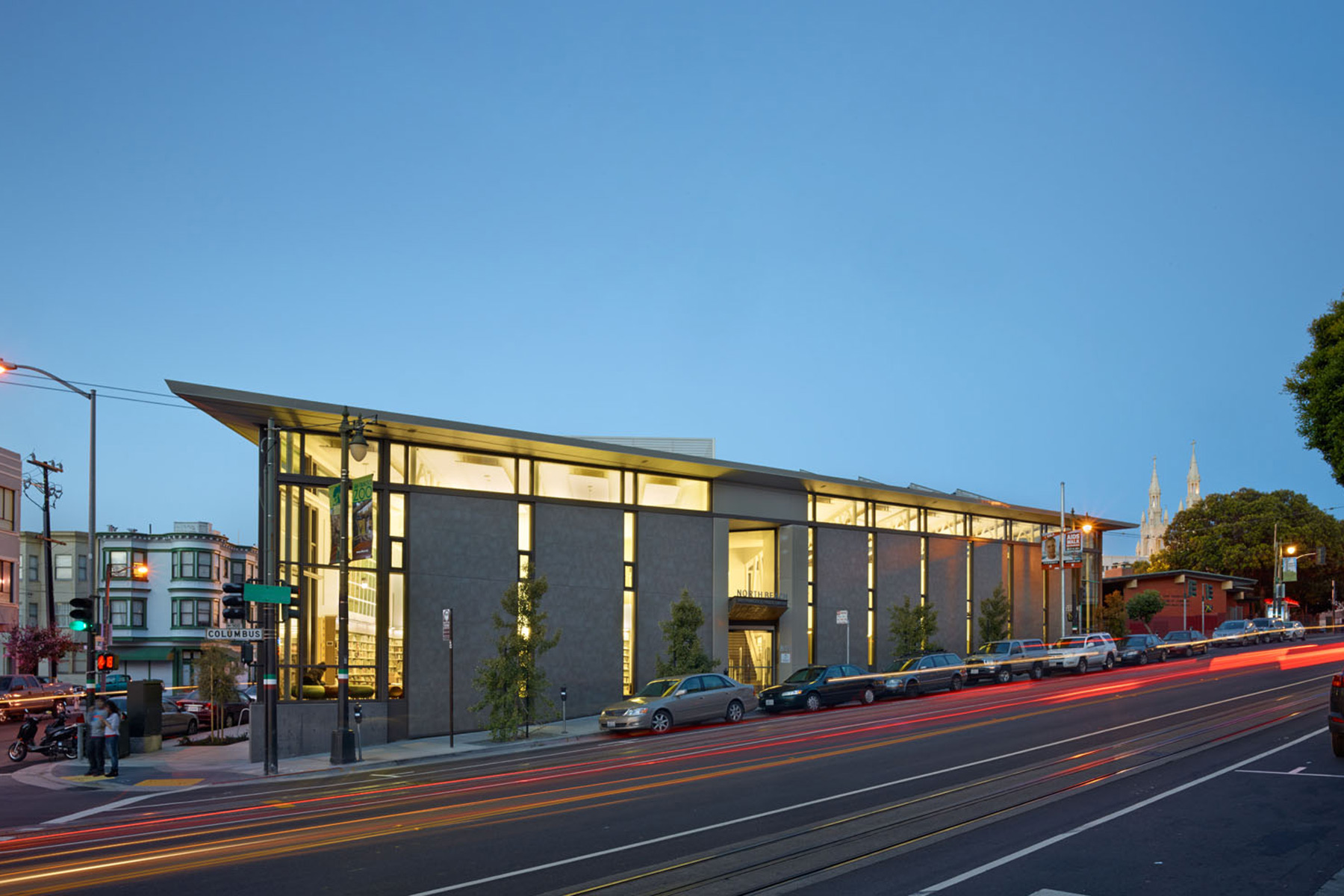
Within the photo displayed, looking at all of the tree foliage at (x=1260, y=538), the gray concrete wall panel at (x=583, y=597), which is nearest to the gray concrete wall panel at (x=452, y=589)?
the gray concrete wall panel at (x=583, y=597)

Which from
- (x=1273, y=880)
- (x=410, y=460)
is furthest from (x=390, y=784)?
(x=1273, y=880)

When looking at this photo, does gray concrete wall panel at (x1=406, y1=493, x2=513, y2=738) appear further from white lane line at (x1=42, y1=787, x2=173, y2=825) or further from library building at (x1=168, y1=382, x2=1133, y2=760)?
white lane line at (x1=42, y1=787, x2=173, y2=825)

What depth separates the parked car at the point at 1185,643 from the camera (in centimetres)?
5541

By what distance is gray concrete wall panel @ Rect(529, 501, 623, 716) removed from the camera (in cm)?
3316

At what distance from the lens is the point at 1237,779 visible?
1576cm

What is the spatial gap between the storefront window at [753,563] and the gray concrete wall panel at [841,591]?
1.86 m

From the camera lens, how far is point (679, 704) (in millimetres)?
29391

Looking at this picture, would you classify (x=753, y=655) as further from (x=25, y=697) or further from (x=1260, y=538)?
(x=1260, y=538)

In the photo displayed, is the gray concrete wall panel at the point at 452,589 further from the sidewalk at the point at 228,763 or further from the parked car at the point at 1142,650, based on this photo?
the parked car at the point at 1142,650

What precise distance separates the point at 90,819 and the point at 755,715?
20783 millimetres

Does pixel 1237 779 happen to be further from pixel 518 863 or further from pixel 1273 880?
pixel 518 863

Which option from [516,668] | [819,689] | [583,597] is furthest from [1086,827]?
[583,597]

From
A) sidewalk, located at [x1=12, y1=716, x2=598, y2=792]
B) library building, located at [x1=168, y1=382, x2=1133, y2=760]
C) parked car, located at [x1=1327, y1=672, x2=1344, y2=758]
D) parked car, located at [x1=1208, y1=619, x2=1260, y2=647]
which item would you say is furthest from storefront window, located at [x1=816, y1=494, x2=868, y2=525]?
parked car, located at [x1=1208, y1=619, x2=1260, y2=647]

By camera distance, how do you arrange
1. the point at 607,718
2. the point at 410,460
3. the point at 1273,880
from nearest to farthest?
the point at 1273,880, the point at 607,718, the point at 410,460
